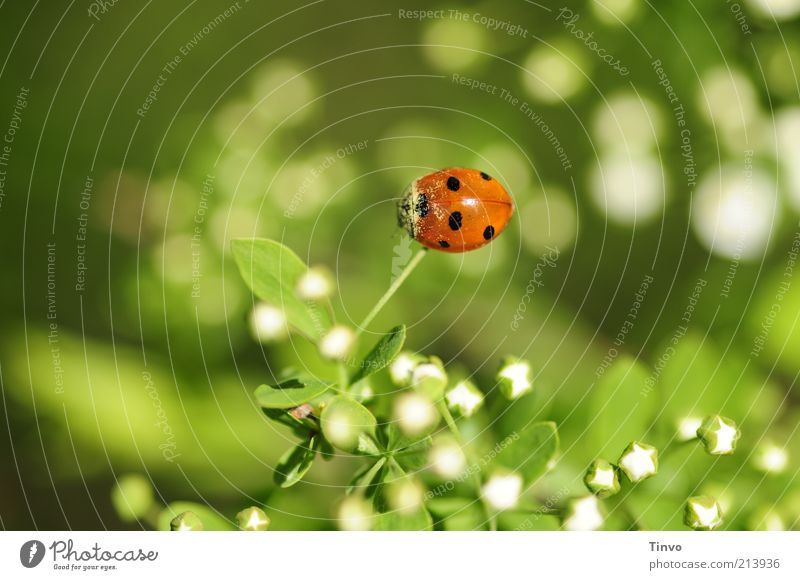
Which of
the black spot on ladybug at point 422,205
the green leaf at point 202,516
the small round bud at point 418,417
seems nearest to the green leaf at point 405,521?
the small round bud at point 418,417

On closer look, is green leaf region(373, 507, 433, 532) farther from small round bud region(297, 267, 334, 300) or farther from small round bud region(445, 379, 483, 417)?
small round bud region(297, 267, 334, 300)

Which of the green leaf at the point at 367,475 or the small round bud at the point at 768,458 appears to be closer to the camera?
the green leaf at the point at 367,475

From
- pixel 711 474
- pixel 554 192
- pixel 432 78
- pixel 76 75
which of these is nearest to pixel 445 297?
pixel 554 192

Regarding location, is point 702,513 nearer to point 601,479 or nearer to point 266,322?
point 601,479

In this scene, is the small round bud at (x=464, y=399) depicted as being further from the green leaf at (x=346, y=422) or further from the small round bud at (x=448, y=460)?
the green leaf at (x=346, y=422)

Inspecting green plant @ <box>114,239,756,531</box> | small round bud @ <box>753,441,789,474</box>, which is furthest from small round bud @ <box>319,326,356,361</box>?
small round bud @ <box>753,441,789,474</box>

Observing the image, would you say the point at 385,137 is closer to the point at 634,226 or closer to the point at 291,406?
the point at 634,226
